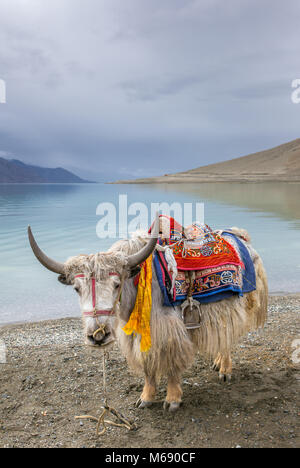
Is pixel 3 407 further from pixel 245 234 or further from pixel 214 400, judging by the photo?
pixel 245 234

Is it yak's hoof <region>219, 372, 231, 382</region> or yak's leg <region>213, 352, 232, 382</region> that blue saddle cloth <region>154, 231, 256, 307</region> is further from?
yak's hoof <region>219, 372, 231, 382</region>

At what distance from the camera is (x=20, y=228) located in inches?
821

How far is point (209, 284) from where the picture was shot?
3100 mm

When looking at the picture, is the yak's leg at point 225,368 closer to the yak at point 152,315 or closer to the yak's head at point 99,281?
the yak at point 152,315

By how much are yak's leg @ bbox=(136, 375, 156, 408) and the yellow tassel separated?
0.60 metres

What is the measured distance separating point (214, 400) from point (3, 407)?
1.96 m

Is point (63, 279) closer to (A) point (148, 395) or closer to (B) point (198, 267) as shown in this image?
(B) point (198, 267)

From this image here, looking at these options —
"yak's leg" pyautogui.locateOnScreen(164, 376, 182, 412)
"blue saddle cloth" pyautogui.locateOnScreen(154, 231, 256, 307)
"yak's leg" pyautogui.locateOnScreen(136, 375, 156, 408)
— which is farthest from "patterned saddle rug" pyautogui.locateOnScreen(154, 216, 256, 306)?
"yak's leg" pyautogui.locateOnScreen(136, 375, 156, 408)

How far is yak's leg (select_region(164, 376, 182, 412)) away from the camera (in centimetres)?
308

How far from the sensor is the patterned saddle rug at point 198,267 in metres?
2.95

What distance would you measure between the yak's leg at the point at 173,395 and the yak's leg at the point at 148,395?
153 mm

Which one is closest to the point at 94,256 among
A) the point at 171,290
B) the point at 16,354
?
the point at 171,290

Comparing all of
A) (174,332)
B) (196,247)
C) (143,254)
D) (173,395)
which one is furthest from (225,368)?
(143,254)

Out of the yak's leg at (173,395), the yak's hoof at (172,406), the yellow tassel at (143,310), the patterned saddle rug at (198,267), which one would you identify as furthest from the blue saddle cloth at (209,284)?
the yak's hoof at (172,406)
